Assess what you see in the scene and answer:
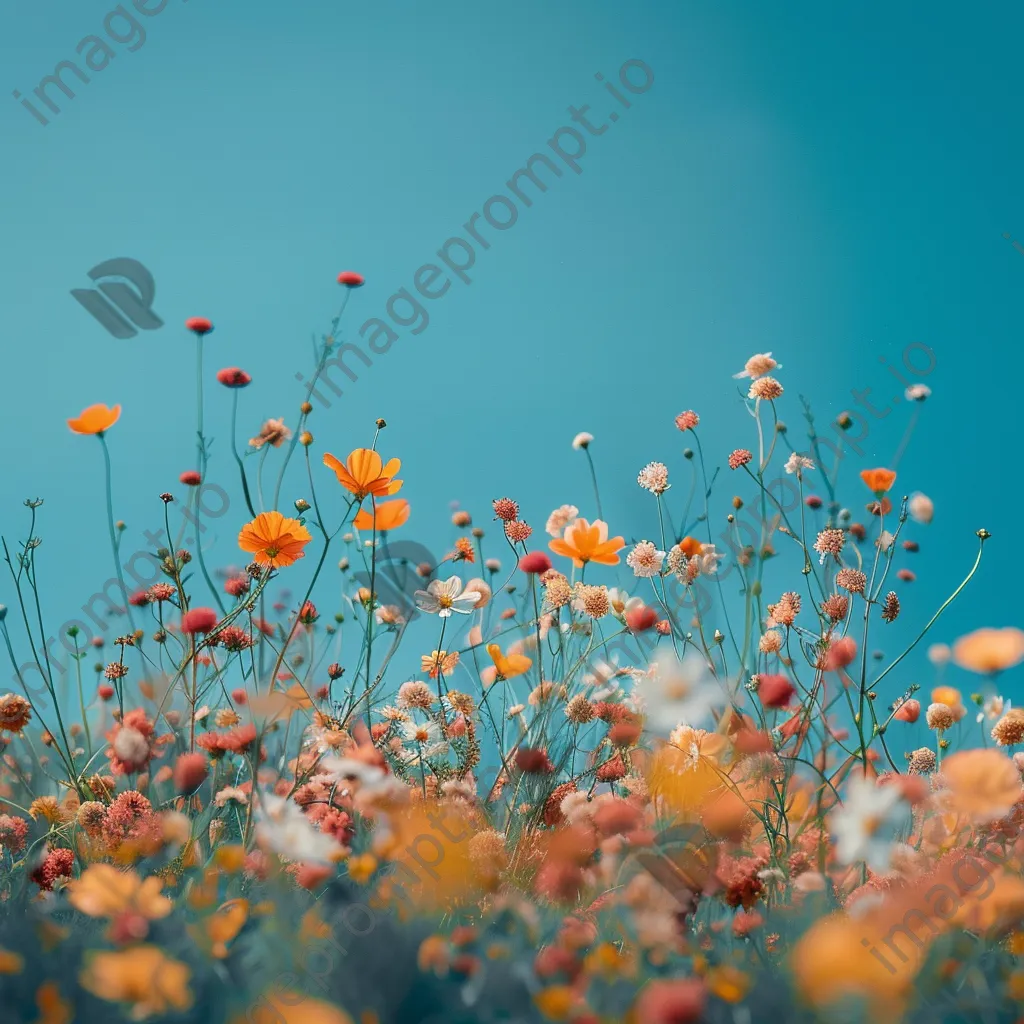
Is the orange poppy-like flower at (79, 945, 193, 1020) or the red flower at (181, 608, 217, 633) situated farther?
the red flower at (181, 608, 217, 633)

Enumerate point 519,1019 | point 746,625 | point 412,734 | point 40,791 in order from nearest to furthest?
point 519,1019
point 746,625
point 412,734
point 40,791

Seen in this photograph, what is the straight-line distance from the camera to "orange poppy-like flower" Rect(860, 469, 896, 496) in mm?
1690

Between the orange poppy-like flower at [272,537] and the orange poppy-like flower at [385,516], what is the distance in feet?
0.53

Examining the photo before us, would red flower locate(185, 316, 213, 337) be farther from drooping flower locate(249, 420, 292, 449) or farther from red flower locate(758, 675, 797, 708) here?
red flower locate(758, 675, 797, 708)

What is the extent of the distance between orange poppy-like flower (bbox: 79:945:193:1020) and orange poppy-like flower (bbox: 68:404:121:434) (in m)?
1.36

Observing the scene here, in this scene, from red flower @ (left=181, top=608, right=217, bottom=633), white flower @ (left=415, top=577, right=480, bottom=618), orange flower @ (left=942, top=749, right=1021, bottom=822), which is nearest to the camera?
orange flower @ (left=942, top=749, right=1021, bottom=822)

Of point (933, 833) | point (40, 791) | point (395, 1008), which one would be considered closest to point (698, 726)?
point (933, 833)

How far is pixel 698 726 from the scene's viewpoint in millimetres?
1423

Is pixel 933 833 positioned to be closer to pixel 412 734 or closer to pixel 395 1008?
pixel 412 734

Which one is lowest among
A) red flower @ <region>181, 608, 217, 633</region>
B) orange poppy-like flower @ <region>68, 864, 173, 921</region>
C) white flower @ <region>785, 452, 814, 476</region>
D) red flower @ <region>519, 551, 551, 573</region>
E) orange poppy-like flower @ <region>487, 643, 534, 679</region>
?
orange poppy-like flower @ <region>68, 864, 173, 921</region>

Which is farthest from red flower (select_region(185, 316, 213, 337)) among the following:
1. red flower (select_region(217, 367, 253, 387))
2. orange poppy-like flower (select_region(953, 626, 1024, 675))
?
orange poppy-like flower (select_region(953, 626, 1024, 675))

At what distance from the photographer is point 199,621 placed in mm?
1479

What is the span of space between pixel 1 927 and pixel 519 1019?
1.77 ft

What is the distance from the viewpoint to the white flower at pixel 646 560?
1.84m
